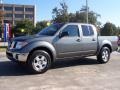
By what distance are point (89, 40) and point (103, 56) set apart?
1.33 metres

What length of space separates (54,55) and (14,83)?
7.85 ft

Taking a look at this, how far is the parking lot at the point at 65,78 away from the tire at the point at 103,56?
48 cm

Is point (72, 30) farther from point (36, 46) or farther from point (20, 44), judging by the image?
point (20, 44)

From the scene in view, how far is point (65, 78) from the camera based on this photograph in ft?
29.1

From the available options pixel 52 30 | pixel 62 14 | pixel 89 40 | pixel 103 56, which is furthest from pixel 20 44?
pixel 62 14

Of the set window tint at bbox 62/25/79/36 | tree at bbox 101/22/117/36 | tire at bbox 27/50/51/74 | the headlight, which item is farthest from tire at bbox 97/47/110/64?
tree at bbox 101/22/117/36

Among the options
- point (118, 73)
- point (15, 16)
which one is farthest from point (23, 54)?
point (15, 16)

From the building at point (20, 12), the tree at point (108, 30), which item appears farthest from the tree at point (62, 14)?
the building at point (20, 12)

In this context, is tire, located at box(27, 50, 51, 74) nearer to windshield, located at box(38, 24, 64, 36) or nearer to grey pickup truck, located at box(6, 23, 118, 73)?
grey pickup truck, located at box(6, 23, 118, 73)

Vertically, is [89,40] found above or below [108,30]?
below

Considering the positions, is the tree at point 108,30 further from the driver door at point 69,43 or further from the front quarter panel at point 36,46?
the front quarter panel at point 36,46

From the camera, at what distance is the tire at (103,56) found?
476 inches

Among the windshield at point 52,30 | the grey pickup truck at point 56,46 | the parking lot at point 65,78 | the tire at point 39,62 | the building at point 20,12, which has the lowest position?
the parking lot at point 65,78

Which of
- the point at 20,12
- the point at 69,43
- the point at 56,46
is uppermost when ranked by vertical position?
the point at 20,12
